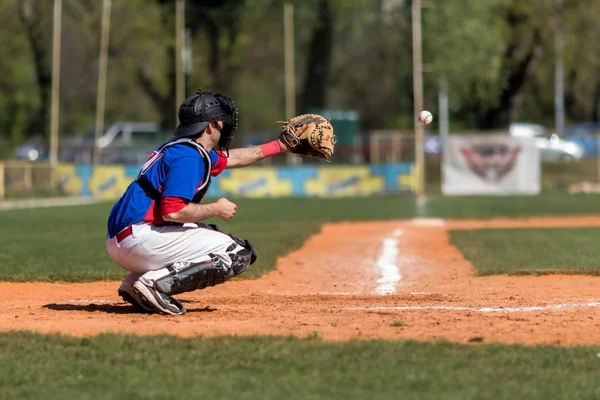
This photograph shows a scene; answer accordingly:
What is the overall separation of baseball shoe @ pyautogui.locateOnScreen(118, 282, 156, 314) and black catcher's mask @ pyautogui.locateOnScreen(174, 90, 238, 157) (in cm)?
125

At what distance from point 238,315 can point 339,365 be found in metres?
2.12

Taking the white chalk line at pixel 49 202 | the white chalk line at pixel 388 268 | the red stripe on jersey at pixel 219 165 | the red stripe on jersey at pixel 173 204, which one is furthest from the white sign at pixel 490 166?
the red stripe on jersey at pixel 173 204

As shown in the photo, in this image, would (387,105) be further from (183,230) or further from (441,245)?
(183,230)

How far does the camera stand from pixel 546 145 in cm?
3931

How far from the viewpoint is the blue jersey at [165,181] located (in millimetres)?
7234

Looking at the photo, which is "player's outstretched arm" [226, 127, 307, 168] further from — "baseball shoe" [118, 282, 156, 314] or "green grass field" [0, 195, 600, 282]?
"green grass field" [0, 195, 600, 282]

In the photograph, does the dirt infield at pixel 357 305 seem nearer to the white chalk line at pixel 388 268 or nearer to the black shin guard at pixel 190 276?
the white chalk line at pixel 388 268

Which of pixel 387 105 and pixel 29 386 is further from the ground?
pixel 387 105

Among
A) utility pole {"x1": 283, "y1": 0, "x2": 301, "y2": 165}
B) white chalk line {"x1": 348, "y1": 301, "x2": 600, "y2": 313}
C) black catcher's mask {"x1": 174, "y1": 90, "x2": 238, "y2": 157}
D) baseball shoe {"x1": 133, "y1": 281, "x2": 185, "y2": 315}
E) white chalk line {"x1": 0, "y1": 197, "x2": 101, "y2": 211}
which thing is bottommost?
white chalk line {"x1": 0, "y1": 197, "x2": 101, "y2": 211}

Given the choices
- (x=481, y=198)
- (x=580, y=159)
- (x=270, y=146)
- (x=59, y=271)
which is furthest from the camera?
(x=580, y=159)

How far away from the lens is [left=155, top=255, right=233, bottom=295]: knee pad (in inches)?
293

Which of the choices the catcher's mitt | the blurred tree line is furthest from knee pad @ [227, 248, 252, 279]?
the blurred tree line

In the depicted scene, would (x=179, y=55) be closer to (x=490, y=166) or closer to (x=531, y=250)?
(x=490, y=166)

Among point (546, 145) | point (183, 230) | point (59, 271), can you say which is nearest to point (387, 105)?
point (546, 145)
